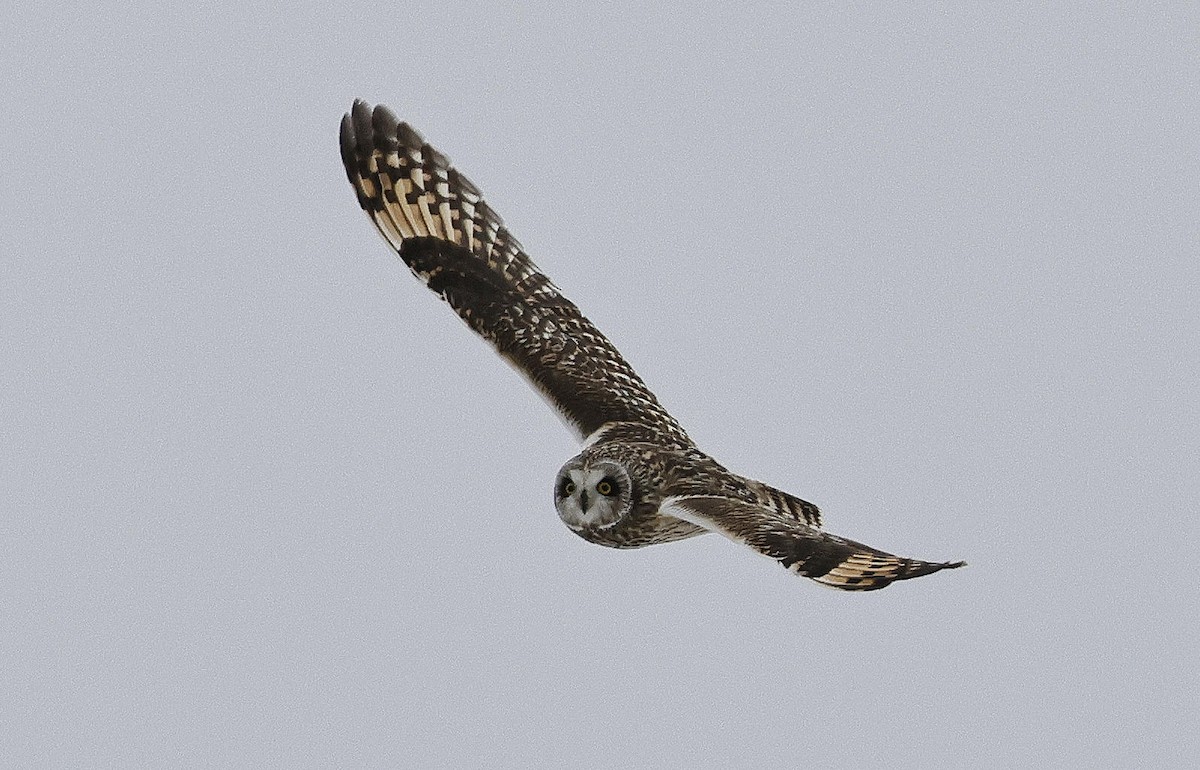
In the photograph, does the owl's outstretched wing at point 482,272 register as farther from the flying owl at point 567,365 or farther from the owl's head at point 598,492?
the owl's head at point 598,492

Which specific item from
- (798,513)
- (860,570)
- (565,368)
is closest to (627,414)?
(565,368)

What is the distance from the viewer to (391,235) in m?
11.6

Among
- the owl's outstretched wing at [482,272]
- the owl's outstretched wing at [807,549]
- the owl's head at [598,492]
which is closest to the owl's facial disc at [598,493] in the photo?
the owl's head at [598,492]

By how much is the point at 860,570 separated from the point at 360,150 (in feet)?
15.2

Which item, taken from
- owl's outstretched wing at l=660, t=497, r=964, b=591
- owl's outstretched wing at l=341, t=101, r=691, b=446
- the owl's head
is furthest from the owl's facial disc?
owl's outstretched wing at l=341, t=101, r=691, b=446

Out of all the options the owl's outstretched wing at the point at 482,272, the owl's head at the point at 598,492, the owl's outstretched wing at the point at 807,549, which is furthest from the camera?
the owl's outstretched wing at the point at 482,272

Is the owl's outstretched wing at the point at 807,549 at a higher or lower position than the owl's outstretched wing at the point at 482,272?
lower

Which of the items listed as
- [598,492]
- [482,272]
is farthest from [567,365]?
[598,492]

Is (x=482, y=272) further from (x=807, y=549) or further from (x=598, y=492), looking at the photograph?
(x=807, y=549)

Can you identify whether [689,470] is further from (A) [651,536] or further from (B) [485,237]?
(B) [485,237]

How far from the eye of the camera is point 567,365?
11125 millimetres

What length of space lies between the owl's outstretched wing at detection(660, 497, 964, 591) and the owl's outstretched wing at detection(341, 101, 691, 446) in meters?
1.42

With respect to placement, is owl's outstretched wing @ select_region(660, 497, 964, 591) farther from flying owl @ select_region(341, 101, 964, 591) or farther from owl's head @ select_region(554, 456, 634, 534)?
owl's head @ select_region(554, 456, 634, 534)

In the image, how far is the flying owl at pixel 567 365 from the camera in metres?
10.2
